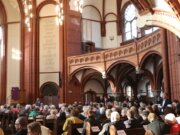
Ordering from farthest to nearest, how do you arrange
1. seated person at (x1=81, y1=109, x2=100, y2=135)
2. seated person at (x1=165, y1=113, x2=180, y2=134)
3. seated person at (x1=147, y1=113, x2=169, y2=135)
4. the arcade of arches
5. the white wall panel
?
the white wall panel
the arcade of arches
seated person at (x1=81, y1=109, x2=100, y2=135)
seated person at (x1=165, y1=113, x2=180, y2=134)
seated person at (x1=147, y1=113, x2=169, y2=135)

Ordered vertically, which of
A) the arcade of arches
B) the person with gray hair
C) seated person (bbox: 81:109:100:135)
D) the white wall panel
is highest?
the white wall panel

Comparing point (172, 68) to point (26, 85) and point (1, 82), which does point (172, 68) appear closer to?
point (26, 85)

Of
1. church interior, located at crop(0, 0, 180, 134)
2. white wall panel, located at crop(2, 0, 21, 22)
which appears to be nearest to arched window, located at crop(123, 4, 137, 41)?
church interior, located at crop(0, 0, 180, 134)

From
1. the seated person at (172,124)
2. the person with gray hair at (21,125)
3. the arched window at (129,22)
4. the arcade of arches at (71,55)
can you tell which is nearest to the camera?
the person with gray hair at (21,125)

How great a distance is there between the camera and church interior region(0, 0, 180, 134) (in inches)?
938

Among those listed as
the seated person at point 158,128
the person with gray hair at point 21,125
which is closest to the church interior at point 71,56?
the seated person at point 158,128

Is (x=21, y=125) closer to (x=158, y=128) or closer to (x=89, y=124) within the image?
(x=89, y=124)

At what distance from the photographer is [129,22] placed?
27547 mm

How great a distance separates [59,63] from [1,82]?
18.8 feet

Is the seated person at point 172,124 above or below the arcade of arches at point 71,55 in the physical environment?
below

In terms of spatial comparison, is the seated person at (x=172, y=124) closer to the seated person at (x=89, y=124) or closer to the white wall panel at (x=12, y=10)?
the seated person at (x=89, y=124)

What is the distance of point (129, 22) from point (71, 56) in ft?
22.6

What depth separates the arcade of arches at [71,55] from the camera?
23922 mm

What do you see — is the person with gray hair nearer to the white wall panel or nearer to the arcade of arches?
the arcade of arches
